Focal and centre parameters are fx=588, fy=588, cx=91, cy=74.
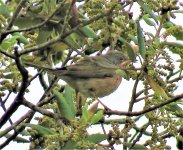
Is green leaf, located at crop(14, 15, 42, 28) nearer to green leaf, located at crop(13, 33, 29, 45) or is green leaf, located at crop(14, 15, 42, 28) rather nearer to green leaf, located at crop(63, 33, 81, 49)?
green leaf, located at crop(63, 33, 81, 49)

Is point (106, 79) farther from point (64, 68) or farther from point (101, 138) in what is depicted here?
point (101, 138)

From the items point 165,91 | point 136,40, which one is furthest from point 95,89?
point 165,91

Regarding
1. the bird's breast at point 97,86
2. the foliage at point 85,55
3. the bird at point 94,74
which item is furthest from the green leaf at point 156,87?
the bird's breast at point 97,86

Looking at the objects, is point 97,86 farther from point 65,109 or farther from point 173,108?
point 65,109

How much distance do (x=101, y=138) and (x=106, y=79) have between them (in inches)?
60.2

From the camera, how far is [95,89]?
4.22 meters

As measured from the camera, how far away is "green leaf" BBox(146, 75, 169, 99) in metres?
2.90

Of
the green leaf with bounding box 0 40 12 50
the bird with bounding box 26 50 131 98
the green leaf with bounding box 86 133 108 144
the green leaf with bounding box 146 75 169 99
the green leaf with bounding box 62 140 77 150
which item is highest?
the bird with bounding box 26 50 131 98

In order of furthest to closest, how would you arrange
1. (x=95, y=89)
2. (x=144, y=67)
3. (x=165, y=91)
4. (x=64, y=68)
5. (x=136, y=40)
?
(x=95, y=89) < (x=64, y=68) < (x=136, y=40) < (x=165, y=91) < (x=144, y=67)

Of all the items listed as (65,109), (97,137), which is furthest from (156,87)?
(65,109)

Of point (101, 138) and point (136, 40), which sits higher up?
point (136, 40)

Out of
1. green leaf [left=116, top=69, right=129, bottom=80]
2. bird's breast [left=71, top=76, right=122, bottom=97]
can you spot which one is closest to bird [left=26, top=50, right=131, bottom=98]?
bird's breast [left=71, top=76, right=122, bottom=97]

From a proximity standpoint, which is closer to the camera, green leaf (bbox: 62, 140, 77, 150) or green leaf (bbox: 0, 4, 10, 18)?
green leaf (bbox: 62, 140, 77, 150)

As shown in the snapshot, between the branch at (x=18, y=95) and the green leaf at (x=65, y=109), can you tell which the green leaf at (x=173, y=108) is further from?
the branch at (x=18, y=95)
